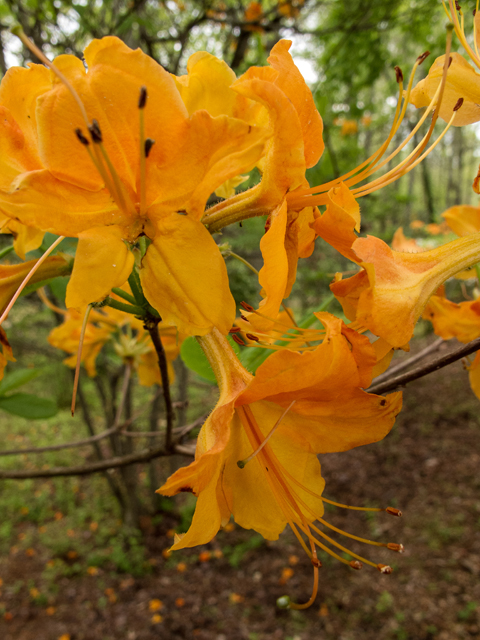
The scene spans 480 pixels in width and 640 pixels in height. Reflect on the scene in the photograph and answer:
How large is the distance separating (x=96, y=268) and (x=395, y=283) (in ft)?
1.48

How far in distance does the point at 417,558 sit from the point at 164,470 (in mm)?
3286

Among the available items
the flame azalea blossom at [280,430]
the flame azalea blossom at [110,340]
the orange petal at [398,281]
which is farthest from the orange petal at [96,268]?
the flame azalea blossom at [110,340]

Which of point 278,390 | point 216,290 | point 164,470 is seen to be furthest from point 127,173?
point 164,470

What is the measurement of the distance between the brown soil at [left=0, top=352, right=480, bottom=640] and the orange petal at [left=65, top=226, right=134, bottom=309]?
14.0ft

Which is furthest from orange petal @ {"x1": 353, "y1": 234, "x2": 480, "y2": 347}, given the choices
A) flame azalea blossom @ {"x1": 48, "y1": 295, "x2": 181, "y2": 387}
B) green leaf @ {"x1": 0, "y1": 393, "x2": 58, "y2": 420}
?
green leaf @ {"x1": 0, "y1": 393, "x2": 58, "y2": 420}

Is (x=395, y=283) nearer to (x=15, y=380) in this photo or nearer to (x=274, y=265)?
(x=274, y=265)

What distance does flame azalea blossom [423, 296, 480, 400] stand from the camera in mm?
1058

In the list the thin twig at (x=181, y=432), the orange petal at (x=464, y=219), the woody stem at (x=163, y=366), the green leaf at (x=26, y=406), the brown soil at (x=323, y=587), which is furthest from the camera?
the brown soil at (x=323, y=587)

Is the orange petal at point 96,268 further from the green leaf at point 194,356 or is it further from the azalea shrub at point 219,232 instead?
the green leaf at point 194,356

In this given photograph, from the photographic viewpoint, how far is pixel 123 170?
2.23ft

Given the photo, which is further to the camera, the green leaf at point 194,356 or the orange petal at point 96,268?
the green leaf at point 194,356

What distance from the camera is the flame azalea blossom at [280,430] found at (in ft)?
2.02

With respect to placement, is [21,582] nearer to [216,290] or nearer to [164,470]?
[164,470]

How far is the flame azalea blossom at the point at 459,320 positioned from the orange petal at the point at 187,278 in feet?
2.08
